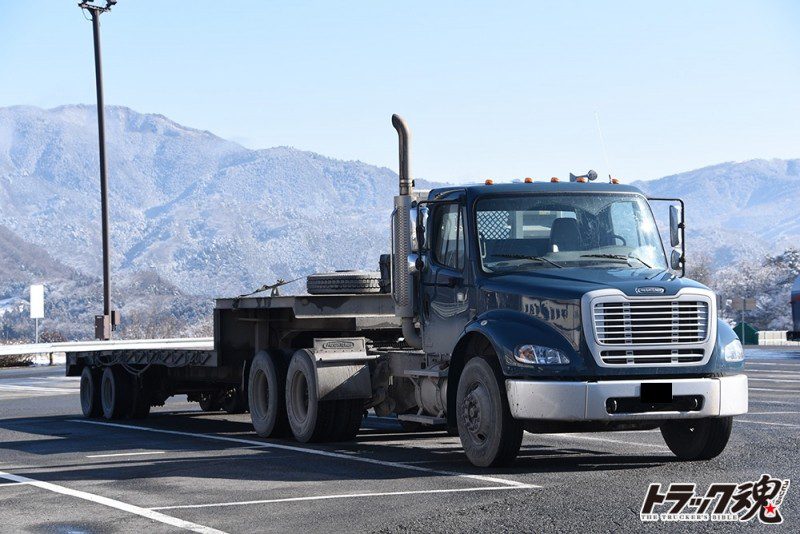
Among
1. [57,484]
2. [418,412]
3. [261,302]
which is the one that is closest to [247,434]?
[261,302]

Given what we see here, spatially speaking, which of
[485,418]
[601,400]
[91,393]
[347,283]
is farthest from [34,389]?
[601,400]

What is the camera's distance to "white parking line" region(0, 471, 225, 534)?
30.6 feet

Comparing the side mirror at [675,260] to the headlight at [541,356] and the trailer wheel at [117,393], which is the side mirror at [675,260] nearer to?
the headlight at [541,356]

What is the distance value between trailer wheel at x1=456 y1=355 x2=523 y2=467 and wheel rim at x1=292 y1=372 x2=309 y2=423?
3373 mm

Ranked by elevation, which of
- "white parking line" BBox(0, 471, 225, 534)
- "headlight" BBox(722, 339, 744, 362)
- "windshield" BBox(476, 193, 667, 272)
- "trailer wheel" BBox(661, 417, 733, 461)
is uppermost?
"windshield" BBox(476, 193, 667, 272)

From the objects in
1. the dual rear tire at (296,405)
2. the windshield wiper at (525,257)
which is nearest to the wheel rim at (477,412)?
the windshield wiper at (525,257)

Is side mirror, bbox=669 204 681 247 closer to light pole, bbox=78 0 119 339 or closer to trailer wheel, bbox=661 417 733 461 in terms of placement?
trailer wheel, bbox=661 417 733 461

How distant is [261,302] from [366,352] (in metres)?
1.78

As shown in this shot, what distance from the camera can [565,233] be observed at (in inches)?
506

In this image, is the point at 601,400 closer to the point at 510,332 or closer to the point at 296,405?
the point at 510,332

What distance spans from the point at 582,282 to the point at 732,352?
1.48m

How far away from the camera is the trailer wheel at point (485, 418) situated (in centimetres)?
1174

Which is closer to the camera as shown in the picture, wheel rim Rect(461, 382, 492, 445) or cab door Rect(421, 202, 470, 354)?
wheel rim Rect(461, 382, 492, 445)

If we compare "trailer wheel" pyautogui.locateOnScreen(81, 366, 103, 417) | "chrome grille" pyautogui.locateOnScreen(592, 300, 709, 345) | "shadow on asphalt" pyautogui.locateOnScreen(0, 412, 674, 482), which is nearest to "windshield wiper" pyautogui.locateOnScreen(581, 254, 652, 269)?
"chrome grille" pyautogui.locateOnScreen(592, 300, 709, 345)
